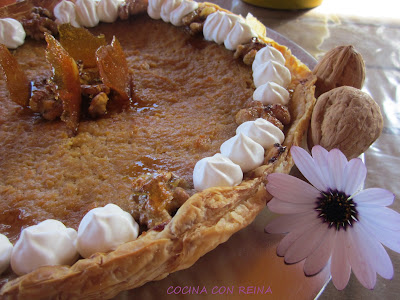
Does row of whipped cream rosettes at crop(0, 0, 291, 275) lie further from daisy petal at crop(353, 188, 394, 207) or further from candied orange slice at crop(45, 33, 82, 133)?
candied orange slice at crop(45, 33, 82, 133)

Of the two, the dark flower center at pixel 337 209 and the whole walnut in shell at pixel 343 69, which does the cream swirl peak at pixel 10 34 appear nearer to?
the whole walnut in shell at pixel 343 69

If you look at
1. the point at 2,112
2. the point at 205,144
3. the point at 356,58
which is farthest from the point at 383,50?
the point at 2,112

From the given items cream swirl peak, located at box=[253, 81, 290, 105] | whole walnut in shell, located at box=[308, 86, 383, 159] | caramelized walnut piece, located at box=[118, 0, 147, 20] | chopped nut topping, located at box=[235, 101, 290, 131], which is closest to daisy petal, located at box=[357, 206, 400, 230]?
whole walnut in shell, located at box=[308, 86, 383, 159]

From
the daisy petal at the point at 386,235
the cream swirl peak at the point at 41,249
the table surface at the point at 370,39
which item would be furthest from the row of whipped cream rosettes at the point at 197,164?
the table surface at the point at 370,39

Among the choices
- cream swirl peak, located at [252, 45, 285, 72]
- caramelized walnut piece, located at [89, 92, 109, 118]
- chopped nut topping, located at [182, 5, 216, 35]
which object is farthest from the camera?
chopped nut topping, located at [182, 5, 216, 35]

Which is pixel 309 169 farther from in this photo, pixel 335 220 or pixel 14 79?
pixel 14 79

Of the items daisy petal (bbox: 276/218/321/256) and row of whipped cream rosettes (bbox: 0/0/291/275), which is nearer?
row of whipped cream rosettes (bbox: 0/0/291/275)

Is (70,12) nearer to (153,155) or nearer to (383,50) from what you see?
(153,155)
